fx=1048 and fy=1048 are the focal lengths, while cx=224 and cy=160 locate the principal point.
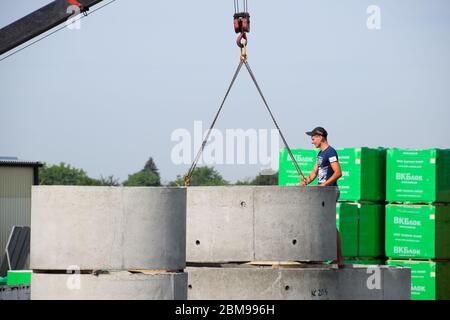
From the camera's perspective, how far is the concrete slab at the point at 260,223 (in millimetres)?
12117

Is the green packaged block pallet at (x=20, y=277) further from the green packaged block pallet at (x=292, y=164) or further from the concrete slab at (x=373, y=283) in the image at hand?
the concrete slab at (x=373, y=283)

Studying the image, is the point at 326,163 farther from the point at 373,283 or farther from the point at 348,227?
the point at 348,227

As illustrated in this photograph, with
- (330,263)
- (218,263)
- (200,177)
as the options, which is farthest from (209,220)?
(200,177)

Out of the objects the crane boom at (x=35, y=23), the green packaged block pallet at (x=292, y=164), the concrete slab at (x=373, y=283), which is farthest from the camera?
the crane boom at (x=35, y=23)

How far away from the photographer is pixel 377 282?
43.5 feet

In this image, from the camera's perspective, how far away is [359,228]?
16953 millimetres

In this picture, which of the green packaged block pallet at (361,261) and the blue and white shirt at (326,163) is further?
the green packaged block pallet at (361,261)

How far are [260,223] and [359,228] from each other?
5.10 metres

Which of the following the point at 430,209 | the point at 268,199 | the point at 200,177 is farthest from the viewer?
the point at 200,177

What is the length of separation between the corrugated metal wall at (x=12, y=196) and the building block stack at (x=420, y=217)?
18112 millimetres

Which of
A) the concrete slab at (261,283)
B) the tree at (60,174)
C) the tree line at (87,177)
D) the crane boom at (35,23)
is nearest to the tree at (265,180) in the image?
the tree line at (87,177)

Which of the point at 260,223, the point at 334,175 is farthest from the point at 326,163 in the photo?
the point at 260,223
